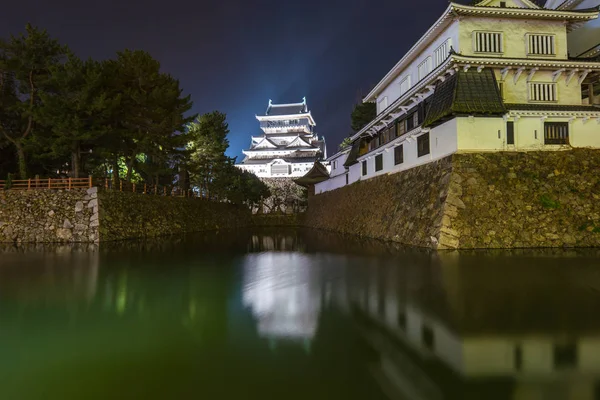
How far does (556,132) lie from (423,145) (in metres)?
5.64

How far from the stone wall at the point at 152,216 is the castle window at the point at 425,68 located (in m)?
19.2

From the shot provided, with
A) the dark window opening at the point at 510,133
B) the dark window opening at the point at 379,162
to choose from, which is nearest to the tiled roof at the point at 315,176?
A: the dark window opening at the point at 379,162

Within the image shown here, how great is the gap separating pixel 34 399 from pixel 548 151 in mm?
18370

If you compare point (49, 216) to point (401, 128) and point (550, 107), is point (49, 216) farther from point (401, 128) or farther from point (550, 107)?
point (550, 107)

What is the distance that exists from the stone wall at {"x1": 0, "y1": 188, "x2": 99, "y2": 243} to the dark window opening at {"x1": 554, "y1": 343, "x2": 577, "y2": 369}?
20.6 metres

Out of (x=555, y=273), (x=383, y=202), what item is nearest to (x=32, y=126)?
(x=383, y=202)

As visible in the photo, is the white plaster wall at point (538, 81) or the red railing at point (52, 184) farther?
the red railing at point (52, 184)

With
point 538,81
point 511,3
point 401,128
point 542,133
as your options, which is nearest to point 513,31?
point 511,3

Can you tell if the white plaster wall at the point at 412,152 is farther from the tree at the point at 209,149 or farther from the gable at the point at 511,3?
the tree at the point at 209,149

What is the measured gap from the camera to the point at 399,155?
2089 cm

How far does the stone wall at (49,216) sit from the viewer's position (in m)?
19.4

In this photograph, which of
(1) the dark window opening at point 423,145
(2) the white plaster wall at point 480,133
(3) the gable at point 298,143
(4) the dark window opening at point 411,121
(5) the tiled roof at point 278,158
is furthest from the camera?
(3) the gable at point 298,143

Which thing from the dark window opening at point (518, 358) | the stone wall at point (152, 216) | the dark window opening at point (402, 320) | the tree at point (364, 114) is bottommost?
Result: the dark window opening at point (518, 358)

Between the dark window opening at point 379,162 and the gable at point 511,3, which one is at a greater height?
the gable at point 511,3
